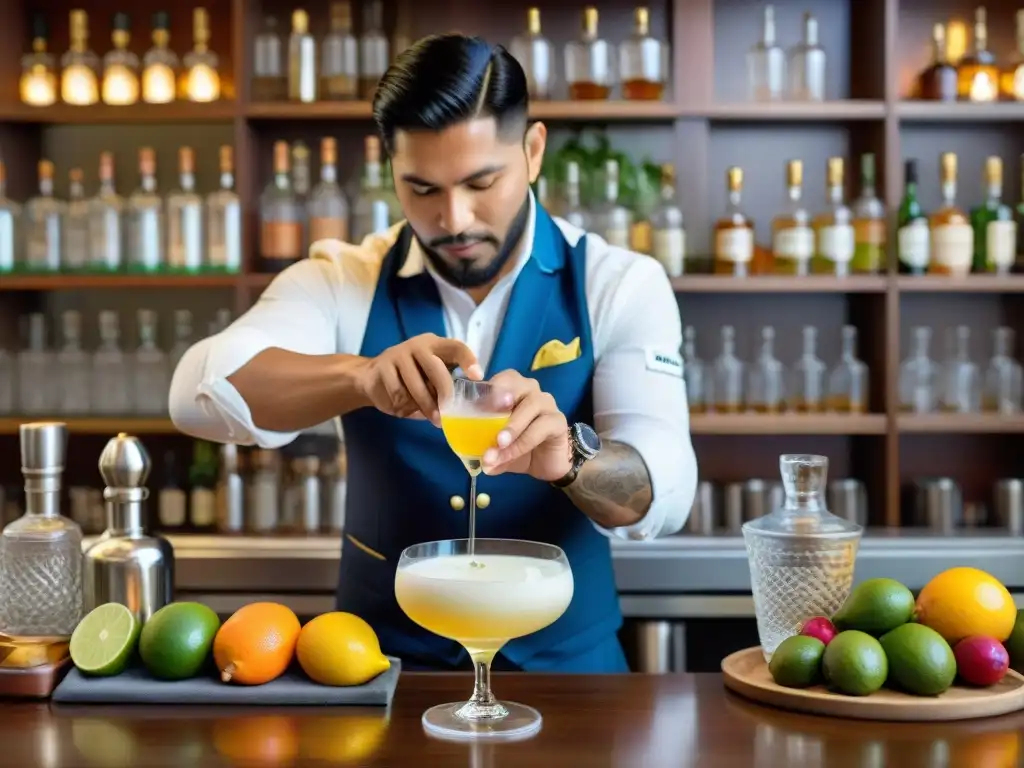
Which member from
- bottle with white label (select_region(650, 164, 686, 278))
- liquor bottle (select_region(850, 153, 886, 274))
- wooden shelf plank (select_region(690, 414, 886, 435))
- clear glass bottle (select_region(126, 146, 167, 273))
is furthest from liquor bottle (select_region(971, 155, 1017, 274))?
clear glass bottle (select_region(126, 146, 167, 273))

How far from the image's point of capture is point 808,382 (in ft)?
10.8

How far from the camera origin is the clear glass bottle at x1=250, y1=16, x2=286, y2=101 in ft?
10.8

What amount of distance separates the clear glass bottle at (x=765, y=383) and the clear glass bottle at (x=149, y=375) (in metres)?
1.52

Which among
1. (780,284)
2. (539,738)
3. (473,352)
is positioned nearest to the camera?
(539,738)

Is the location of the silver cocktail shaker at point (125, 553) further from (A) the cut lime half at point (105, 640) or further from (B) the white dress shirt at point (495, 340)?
(B) the white dress shirt at point (495, 340)

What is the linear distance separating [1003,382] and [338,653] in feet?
7.98

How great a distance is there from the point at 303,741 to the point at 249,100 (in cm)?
231

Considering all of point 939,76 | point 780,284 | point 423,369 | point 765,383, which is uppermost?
point 939,76

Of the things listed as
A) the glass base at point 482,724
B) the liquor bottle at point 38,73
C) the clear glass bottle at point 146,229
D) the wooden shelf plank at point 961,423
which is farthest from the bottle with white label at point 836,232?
the glass base at point 482,724

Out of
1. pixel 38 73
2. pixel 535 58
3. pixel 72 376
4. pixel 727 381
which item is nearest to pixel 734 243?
pixel 727 381

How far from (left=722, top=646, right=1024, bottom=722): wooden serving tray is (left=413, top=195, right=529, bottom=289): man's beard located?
0.79 metres

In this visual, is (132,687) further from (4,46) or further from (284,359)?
(4,46)

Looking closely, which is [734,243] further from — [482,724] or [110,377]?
[482,724]

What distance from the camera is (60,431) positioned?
59.6 inches
